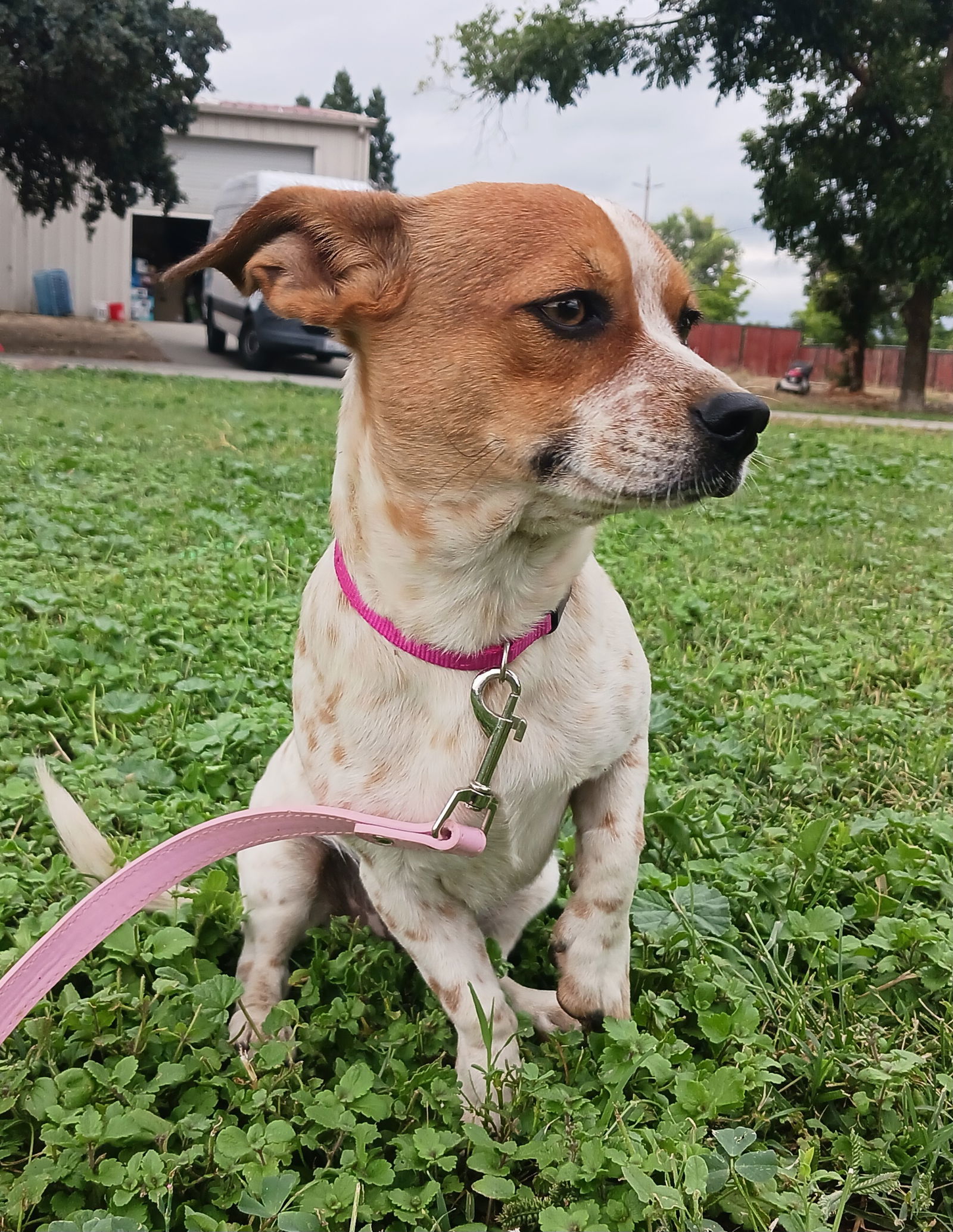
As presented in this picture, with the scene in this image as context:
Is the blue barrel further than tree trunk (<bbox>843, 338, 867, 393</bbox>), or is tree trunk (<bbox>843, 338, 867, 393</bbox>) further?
the blue barrel

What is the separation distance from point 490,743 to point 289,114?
3096 cm

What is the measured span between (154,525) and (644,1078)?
4.50m

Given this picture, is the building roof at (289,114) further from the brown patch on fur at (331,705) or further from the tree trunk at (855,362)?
the brown patch on fur at (331,705)

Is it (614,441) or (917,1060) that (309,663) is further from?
(917,1060)

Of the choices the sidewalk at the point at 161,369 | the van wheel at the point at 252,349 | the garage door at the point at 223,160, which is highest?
the garage door at the point at 223,160

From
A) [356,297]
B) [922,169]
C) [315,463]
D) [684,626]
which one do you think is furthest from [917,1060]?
[922,169]

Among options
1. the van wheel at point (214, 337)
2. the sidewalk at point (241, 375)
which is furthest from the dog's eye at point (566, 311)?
the van wheel at point (214, 337)

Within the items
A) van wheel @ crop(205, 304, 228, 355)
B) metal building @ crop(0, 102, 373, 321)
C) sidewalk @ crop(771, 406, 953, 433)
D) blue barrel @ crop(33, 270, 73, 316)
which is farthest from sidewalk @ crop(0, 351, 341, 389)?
metal building @ crop(0, 102, 373, 321)

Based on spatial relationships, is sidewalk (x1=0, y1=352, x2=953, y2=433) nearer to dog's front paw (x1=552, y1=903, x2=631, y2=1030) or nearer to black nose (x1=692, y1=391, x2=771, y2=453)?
black nose (x1=692, y1=391, x2=771, y2=453)

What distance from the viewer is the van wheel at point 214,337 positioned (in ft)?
A: 70.9

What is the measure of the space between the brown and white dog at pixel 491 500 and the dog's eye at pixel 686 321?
0.09m

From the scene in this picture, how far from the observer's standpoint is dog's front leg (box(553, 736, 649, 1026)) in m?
2.00

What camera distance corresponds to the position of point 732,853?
2.59m

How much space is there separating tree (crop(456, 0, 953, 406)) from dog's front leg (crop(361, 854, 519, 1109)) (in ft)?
67.4
